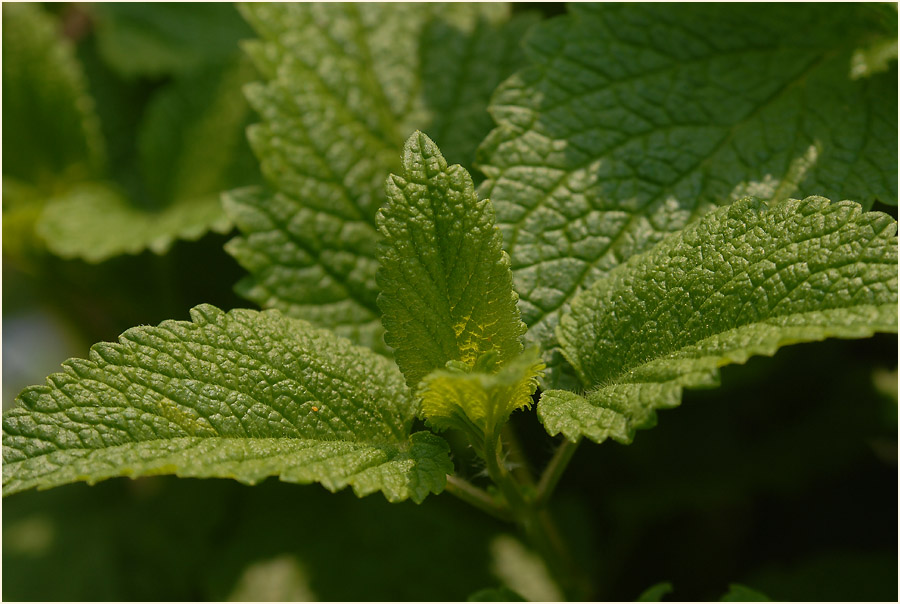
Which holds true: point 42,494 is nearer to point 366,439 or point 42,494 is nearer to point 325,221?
point 325,221

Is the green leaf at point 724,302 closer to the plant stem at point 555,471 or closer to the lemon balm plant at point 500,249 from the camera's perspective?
the lemon balm plant at point 500,249

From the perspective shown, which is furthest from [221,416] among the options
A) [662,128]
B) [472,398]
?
[662,128]

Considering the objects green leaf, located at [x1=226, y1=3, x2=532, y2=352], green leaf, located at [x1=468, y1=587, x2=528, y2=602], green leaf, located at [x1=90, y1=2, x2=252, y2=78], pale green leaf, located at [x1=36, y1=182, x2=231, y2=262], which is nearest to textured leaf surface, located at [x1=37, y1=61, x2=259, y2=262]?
pale green leaf, located at [x1=36, y1=182, x2=231, y2=262]

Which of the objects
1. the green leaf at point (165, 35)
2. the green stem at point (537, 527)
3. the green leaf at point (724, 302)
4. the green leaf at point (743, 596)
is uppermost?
the green leaf at point (165, 35)

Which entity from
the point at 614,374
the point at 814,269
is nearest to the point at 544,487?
the point at 614,374

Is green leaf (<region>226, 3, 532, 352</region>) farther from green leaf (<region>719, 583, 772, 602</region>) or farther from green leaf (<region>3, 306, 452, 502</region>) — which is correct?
green leaf (<region>719, 583, 772, 602</region>)

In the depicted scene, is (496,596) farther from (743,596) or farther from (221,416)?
(221,416)

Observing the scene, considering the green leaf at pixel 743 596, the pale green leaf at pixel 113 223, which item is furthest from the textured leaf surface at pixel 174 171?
the green leaf at pixel 743 596
